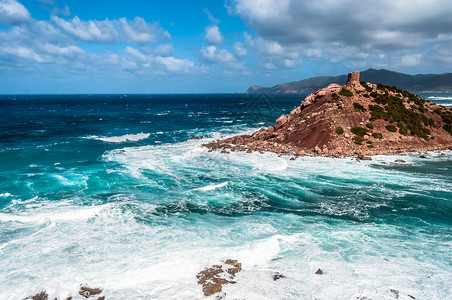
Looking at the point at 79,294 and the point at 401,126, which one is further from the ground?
the point at 401,126

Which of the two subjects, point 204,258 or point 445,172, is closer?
point 204,258

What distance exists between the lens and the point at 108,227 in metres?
16.2

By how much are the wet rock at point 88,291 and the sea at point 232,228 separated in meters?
0.26

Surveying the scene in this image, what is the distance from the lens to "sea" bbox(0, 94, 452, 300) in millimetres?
11352

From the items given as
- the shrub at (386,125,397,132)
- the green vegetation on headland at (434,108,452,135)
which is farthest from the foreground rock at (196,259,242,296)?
the green vegetation on headland at (434,108,452,135)

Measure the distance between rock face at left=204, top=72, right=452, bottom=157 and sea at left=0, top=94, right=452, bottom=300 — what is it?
4737 millimetres

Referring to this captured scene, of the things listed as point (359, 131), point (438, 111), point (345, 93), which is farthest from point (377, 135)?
point (438, 111)

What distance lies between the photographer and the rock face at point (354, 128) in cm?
3522

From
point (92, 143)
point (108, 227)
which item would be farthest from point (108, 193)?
point (92, 143)

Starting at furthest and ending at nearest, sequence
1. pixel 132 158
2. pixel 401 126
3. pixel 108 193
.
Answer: pixel 401 126, pixel 132 158, pixel 108 193

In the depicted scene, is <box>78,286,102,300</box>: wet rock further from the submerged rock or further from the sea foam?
the sea foam

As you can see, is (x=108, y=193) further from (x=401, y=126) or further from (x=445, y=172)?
(x=401, y=126)

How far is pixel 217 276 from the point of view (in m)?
11.7

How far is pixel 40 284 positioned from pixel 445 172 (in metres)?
31.2
